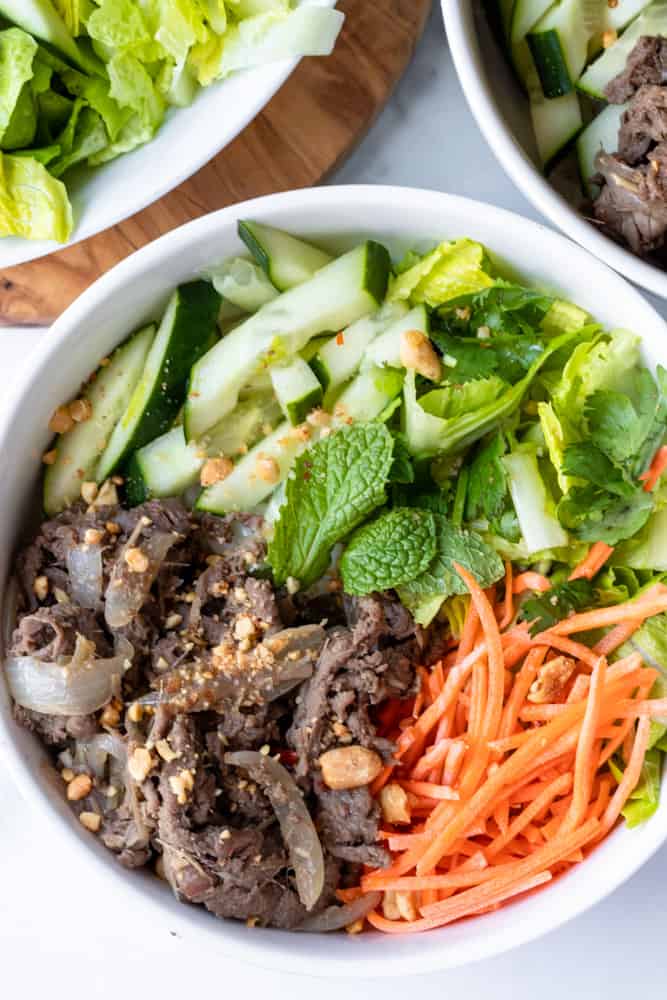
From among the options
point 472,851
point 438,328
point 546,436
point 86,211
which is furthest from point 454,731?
point 86,211

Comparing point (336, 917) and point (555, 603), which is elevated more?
point (555, 603)

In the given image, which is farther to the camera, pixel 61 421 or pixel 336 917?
pixel 61 421

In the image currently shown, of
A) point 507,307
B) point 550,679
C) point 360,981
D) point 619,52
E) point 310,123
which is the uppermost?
point 619,52

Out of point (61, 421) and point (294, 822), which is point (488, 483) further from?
point (61, 421)

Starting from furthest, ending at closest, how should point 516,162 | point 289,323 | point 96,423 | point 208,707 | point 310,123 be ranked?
point 310,123
point 96,423
point 289,323
point 208,707
point 516,162

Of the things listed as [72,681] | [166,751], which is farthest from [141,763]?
[72,681]

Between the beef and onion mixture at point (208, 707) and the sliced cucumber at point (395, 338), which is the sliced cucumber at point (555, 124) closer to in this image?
the sliced cucumber at point (395, 338)

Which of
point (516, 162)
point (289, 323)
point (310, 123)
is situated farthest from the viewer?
point (310, 123)

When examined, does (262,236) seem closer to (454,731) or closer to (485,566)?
(485,566)

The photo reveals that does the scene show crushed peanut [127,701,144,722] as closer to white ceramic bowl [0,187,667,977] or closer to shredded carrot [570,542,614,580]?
white ceramic bowl [0,187,667,977]
